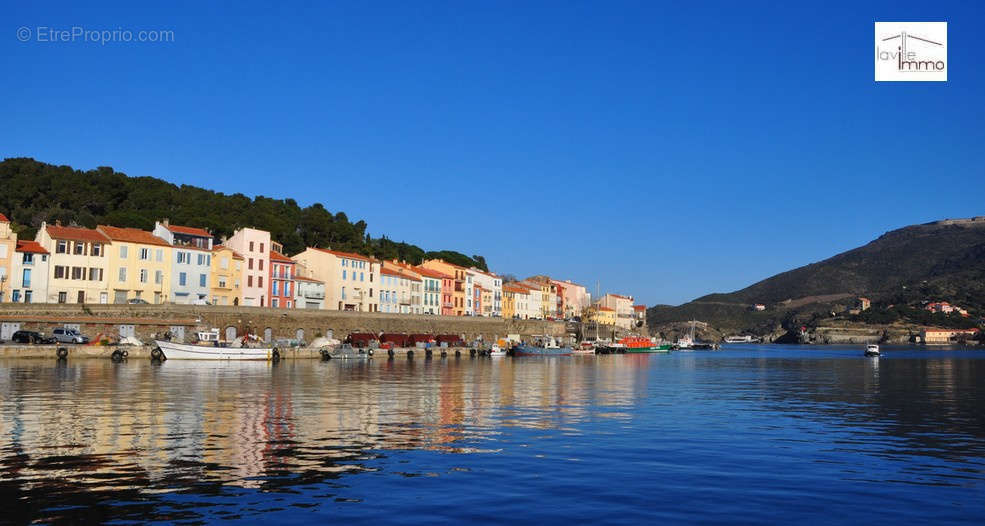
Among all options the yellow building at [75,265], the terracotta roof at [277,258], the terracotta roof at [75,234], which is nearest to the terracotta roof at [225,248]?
the terracotta roof at [277,258]

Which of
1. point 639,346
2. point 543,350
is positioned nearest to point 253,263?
point 543,350

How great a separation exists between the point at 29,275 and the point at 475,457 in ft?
251

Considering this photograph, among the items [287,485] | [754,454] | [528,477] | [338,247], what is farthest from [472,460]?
[338,247]

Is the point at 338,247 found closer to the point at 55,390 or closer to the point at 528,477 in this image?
the point at 55,390

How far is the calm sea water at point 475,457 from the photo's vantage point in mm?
14227

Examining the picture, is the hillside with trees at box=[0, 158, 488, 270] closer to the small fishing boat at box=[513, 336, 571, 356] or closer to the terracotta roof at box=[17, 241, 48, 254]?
the terracotta roof at box=[17, 241, 48, 254]

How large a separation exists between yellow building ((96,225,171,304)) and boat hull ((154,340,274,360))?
2003 cm

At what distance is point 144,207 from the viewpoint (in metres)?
119

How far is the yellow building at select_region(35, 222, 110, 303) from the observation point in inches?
3233

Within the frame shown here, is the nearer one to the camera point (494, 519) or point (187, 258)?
point (494, 519)

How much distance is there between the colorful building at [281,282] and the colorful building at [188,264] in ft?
28.9

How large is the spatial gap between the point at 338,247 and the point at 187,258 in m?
44.3

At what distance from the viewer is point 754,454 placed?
2114cm

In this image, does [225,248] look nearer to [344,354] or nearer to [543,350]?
[344,354]
